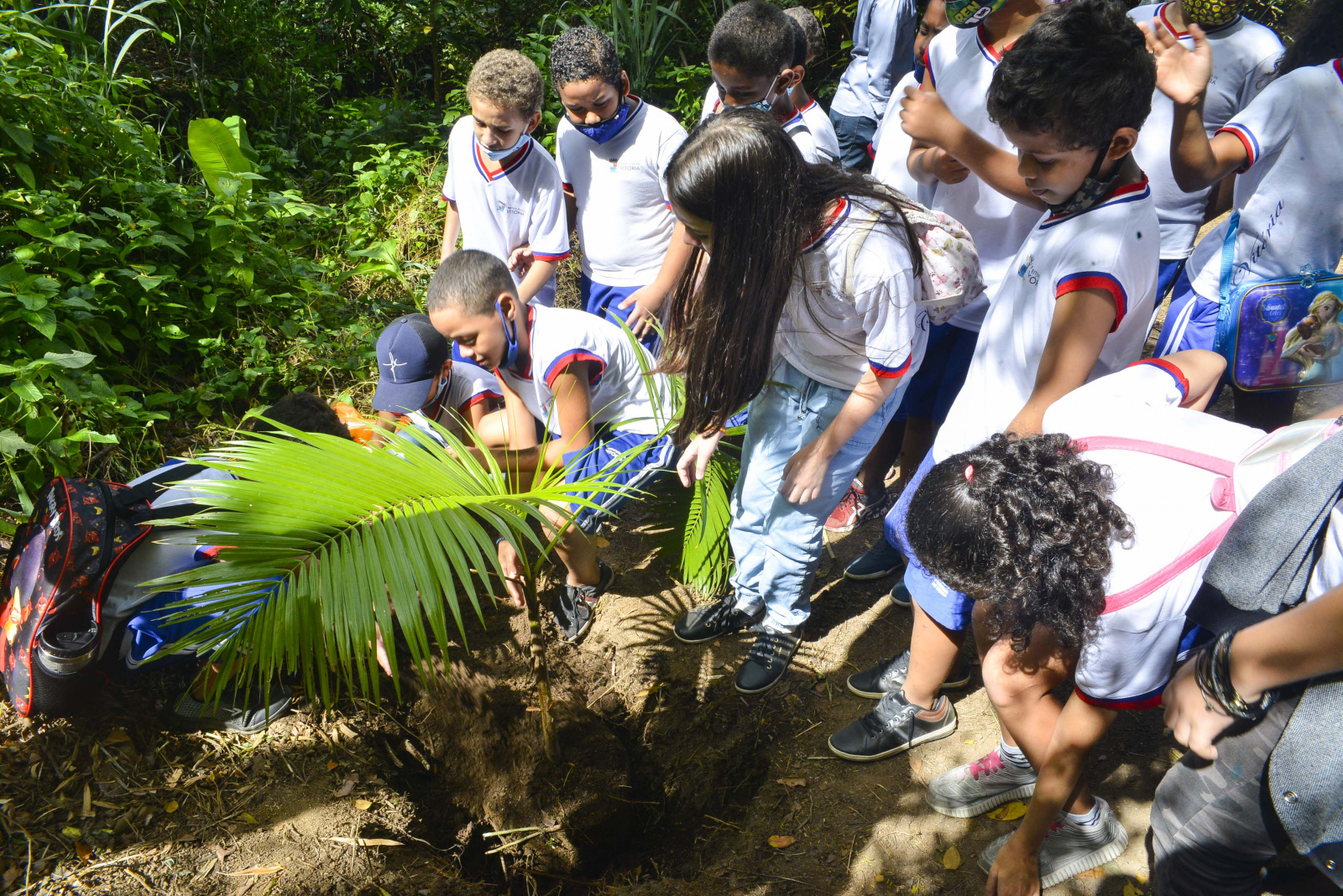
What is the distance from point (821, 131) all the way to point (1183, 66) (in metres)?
1.29

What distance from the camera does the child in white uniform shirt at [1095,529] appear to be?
138cm

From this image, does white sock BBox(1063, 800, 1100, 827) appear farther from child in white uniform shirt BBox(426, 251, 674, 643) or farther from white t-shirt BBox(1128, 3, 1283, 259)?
white t-shirt BBox(1128, 3, 1283, 259)

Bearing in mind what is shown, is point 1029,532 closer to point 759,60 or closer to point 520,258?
point 759,60

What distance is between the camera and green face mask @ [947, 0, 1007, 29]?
91.6 inches

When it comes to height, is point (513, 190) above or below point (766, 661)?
above

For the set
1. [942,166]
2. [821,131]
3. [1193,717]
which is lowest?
[1193,717]

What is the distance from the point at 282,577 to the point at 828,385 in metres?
1.42

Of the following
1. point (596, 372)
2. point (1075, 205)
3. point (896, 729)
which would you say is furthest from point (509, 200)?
point (896, 729)

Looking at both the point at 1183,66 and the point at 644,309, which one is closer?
the point at 1183,66

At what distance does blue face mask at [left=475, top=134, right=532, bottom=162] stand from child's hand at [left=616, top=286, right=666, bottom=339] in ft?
2.46

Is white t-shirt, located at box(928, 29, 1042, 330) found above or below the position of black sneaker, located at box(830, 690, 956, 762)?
above

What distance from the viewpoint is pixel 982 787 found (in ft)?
7.06

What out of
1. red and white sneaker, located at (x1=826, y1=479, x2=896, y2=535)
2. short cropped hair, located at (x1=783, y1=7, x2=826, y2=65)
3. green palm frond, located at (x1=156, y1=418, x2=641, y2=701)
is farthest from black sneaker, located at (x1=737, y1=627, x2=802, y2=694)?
short cropped hair, located at (x1=783, y1=7, x2=826, y2=65)

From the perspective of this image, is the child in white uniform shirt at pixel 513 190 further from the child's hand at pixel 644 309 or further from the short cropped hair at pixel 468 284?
the short cropped hair at pixel 468 284
